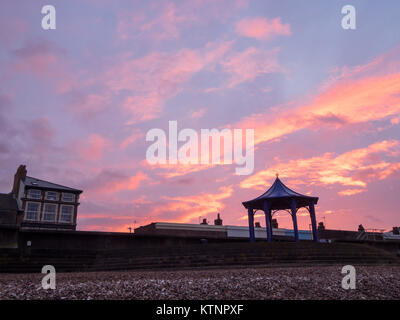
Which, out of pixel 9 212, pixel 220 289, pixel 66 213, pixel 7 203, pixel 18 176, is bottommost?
pixel 220 289

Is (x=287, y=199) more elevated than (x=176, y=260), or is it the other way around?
(x=287, y=199)

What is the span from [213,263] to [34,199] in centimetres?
4857

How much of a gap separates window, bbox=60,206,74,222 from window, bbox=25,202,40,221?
14.2ft

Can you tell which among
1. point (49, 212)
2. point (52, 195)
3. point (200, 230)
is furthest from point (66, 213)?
point (200, 230)

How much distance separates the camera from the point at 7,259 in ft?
80.6

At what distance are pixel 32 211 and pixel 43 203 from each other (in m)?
2.30

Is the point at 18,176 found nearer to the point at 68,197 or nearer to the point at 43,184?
the point at 43,184

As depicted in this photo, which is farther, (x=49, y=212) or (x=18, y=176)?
(x=18, y=176)

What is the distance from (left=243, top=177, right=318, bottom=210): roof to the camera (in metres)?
35.5

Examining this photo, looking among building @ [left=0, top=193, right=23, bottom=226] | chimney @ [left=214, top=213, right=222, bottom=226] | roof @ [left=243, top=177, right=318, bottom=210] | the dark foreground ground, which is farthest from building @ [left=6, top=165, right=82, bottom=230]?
the dark foreground ground

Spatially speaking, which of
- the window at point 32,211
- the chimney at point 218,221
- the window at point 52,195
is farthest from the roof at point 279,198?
the window at point 32,211

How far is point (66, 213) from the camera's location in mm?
62375
